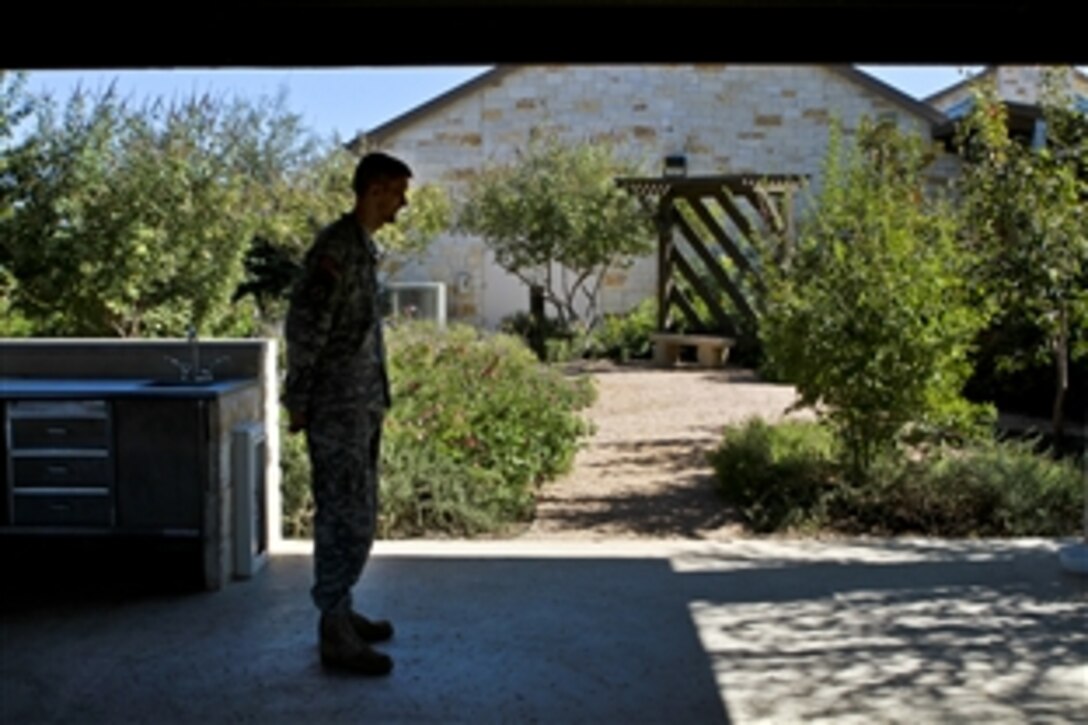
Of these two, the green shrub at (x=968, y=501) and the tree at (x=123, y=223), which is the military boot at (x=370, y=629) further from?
the tree at (x=123, y=223)

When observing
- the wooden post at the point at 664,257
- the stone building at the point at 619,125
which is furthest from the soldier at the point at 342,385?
the stone building at the point at 619,125

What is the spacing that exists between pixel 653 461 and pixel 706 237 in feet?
34.9

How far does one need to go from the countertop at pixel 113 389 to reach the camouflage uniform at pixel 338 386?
1.22 m

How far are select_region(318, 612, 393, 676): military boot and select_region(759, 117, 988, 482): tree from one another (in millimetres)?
4498

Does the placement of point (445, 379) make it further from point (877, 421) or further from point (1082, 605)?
point (1082, 605)

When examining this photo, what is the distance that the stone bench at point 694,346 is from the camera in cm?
1868

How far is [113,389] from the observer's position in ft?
18.3

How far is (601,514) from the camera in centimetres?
849

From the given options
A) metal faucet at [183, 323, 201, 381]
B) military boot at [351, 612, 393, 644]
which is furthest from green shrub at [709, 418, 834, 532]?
metal faucet at [183, 323, 201, 381]

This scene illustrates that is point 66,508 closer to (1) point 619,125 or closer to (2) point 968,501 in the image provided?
(2) point 968,501

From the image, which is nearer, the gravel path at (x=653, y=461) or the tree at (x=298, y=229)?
the gravel path at (x=653, y=461)

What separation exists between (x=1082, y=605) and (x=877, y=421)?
2.88 meters

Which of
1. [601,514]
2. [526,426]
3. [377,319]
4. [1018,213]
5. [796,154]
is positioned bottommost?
[601,514]

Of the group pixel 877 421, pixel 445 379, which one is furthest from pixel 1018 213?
pixel 445 379
